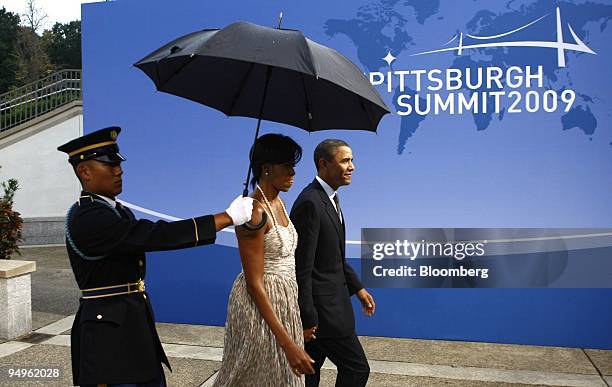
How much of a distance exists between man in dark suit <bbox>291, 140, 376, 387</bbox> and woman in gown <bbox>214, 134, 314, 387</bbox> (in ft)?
0.88

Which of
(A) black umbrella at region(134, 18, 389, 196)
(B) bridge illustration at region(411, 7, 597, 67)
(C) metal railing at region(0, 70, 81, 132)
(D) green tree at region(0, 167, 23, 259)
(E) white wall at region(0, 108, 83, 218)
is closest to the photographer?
(A) black umbrella at region(134, 18, 389, 196)

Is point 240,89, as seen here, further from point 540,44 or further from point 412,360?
point 540,44

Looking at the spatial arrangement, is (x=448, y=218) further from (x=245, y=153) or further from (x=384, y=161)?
(x=245, y=153)

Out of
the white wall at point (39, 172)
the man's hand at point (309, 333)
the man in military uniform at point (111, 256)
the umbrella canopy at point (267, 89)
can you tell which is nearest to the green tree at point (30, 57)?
the white wall at point (39, 172)

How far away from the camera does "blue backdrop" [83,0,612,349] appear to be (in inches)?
200

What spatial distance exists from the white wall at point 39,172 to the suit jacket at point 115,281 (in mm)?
10865

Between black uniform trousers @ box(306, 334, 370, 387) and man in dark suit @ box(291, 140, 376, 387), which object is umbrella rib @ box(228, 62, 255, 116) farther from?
black uniform trousers @ box(306, 334, 370, 387)

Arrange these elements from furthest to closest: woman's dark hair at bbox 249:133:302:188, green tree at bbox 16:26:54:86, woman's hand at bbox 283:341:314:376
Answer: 1. green tree at bbox 16:26:54:86
2. woman's dark hair at bbox 249:133:302:188
3. woman's hand at bbox 283:341:314:376

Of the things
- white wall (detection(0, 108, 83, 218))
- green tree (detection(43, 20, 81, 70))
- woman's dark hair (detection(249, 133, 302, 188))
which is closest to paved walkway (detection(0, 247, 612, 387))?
woman's dark hair (detection(249, 133, 302, 188))

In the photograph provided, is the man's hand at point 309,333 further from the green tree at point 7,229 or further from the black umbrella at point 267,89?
the green tree at point 7,229

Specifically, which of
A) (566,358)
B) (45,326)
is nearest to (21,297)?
(45,326)

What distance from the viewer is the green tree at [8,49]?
27.8m

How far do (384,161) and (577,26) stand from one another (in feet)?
6.79

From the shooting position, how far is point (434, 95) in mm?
5320
